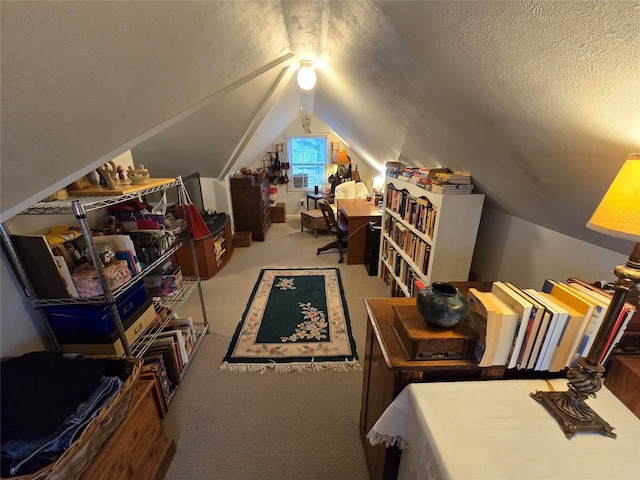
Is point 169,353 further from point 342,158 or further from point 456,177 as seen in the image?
point 342,158

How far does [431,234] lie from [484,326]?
1372 mm

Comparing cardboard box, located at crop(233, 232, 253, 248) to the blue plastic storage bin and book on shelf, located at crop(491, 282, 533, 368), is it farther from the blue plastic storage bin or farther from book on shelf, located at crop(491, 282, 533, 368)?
book on shelf, located at crop(491, 282, 533, 368)

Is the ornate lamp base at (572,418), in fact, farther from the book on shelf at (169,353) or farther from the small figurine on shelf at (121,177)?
the small figurine on shelf at (121,177)

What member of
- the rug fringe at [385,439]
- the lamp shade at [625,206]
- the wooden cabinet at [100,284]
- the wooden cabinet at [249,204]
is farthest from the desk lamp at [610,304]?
the wooden cabinet at [249,204]

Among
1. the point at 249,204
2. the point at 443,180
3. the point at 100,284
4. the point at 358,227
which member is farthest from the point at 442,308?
the point at 249,204

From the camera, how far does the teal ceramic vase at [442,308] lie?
91 centimetres

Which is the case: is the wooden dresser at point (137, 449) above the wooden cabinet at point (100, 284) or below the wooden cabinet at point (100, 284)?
below

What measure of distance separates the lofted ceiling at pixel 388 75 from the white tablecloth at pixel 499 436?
2.77 feet

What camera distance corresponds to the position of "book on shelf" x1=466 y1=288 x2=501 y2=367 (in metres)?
0.85

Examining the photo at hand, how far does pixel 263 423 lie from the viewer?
5.38 feet

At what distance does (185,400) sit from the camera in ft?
5.86

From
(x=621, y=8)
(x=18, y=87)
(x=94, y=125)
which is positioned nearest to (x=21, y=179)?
(x=94, y=125)

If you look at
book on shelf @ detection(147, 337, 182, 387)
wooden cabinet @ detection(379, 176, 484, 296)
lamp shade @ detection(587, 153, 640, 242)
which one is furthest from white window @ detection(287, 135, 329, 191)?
lamp shade @ detection(587, 153, 640, 242)

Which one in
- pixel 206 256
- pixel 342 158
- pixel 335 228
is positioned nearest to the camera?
pixel 206 256
